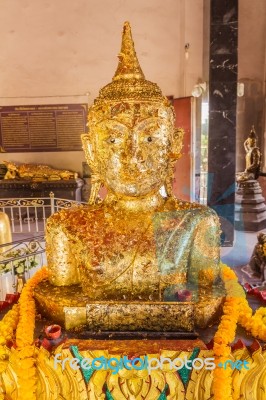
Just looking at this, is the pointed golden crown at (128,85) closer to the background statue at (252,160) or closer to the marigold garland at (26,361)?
the marigold garland at (26,361)

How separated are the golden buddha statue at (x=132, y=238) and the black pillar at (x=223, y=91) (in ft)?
12.2

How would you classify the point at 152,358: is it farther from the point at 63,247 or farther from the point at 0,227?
the point at 0,227

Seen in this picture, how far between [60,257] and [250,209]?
5576mm

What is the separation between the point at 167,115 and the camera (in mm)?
1899

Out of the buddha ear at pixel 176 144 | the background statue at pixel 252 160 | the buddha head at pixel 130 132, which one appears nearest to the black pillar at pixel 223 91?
the background statue at pixel 252 160

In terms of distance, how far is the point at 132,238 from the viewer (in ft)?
6.14

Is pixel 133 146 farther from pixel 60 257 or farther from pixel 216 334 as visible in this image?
pixel 216 334

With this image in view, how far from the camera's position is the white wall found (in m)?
6.93

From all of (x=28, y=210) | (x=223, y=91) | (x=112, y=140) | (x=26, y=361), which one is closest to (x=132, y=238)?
(x=112, y=140)

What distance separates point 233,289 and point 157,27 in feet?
20.3

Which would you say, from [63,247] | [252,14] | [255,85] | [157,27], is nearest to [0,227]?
[63,247]

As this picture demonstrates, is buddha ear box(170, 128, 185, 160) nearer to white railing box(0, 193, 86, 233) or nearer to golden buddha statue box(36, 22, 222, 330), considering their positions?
golden buddha statue box(36, 22, 222, 330)

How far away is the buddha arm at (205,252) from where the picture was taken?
1.87 m

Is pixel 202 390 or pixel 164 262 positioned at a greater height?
pixel 164 262
